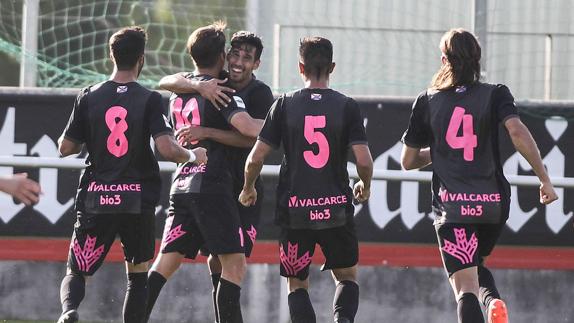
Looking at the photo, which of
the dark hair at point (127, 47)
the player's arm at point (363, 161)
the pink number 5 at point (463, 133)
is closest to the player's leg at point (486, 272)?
the pink number 5 at point (463, 133)

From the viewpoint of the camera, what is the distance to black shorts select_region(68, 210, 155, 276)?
6.89m

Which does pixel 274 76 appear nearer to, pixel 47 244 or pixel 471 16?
pixel 471 16

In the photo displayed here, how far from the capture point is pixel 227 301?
23.0 ft

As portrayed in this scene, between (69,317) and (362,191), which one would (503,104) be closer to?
(362,191)

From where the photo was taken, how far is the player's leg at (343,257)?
6.92 m

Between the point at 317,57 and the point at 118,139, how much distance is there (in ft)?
Answer: 3.91

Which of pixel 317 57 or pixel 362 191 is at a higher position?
pixel 317 57

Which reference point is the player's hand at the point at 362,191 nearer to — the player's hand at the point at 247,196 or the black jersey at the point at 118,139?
the player's hand at the point at 247,196

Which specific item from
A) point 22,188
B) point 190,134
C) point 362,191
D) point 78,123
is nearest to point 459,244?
point 362,191

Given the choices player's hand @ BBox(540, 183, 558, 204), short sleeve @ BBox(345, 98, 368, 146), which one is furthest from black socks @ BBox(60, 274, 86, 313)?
player's hand @ BBox(540, 183, 558, 204)

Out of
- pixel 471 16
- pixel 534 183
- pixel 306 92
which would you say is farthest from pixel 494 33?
pixel 306 92

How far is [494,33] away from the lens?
968cm

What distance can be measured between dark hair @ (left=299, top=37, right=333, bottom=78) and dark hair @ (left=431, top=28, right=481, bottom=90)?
2.10 ft

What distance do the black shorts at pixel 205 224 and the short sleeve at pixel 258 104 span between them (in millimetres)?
529
